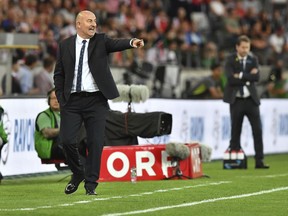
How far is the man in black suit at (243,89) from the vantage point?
63.9 ft

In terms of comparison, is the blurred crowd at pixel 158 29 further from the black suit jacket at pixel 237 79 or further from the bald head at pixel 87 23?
the bald head at pixel 87 23

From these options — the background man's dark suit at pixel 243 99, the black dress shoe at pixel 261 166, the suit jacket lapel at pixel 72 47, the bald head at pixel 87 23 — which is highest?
the bald head at pixel 87 23

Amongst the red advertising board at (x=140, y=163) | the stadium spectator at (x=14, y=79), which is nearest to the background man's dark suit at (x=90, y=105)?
the red advertising board at (x=140, y=163)

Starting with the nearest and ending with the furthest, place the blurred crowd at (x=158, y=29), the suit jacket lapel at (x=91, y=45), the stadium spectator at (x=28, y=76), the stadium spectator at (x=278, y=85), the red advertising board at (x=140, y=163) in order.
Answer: the suit jacket lapel at (x=91, y=45), the red advertising board at (x=140, y=163), the stadium spectator at (x=28, y=76), the blurred crowd at (x=158, y=29), the stadium spectator at (x=278, y=85)

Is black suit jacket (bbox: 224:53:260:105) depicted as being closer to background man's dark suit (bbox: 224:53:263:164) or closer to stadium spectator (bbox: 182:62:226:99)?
background man's dark suit (bbox: 224:53:263:164)

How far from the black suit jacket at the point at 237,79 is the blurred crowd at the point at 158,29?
464 cm

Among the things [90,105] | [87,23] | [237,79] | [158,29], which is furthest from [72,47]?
[158,29]

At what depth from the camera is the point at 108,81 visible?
44.5 ft

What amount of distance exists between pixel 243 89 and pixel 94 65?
642 centimetres

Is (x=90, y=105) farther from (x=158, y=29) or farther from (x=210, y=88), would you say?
(x=158, y=29)

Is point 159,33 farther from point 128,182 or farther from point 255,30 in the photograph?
point 128,182

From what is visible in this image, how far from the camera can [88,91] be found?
13562 millimetres

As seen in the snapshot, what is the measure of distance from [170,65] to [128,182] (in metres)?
12.2

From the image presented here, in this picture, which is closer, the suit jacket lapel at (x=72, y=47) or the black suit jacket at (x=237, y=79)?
the suit jacket lapel at (x=72, y=47)
